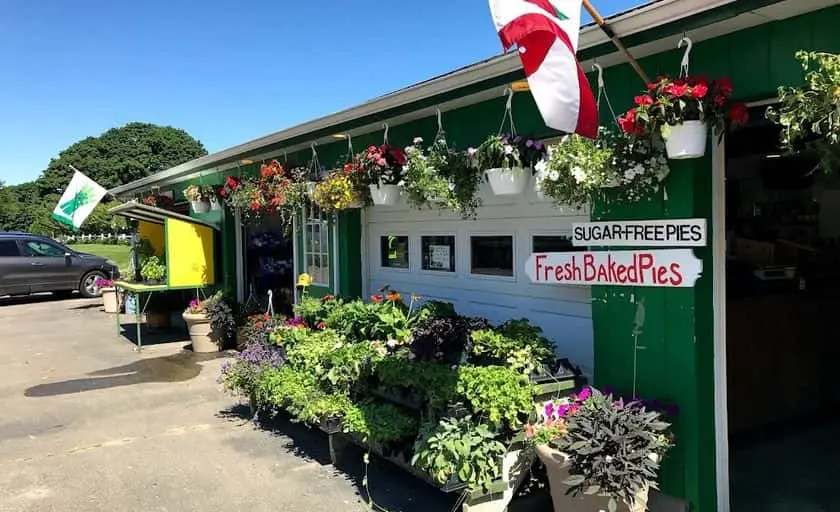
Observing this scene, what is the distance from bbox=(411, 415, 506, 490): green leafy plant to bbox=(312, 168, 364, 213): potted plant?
2645 mm

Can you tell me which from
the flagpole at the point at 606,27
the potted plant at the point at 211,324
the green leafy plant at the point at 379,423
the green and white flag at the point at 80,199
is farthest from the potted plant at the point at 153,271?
the flagpole at the point at 606,27

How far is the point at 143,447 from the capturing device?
524cm

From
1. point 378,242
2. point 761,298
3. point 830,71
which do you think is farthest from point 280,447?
point 830,71

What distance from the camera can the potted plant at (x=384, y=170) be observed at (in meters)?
5.30

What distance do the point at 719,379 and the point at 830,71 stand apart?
181cm

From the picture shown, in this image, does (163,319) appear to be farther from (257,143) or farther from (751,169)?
(751,169)

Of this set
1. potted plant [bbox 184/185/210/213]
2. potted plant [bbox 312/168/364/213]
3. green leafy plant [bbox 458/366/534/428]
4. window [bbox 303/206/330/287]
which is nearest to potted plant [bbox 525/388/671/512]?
green leafy plant [bbox 458/366/534/428]

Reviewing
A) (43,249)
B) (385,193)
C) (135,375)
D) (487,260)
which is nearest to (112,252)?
(43,249)

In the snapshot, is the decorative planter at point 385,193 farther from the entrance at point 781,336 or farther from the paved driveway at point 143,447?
the entrance at point 781,336

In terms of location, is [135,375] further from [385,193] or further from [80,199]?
[385,193]

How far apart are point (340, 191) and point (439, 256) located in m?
1.15

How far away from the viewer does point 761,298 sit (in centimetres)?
512

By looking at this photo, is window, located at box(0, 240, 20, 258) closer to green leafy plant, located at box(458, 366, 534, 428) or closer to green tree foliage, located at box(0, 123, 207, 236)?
green leafy plant, located at box(458, 366, 534, 428)

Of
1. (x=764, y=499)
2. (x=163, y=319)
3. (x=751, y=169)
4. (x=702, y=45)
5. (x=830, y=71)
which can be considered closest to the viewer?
(x=830, y=71)
